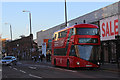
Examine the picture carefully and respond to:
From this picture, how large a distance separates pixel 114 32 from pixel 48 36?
33035 mm

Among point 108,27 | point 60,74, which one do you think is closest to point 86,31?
point 60,74

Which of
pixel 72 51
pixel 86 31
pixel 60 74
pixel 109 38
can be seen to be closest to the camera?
pixel 60 74

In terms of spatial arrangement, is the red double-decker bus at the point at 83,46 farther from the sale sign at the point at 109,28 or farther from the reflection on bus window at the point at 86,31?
the sale sign at the point at 109,28

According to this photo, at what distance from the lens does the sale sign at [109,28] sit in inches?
1325

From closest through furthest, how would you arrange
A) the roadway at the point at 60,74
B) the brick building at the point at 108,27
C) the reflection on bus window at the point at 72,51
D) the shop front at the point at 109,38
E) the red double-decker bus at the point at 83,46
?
the roadway at the point at 60,74
the red double-decker bus at the point at 83,46
the reflection on bus window at the point at 72,51
the brick building at the point at 108,27
the shop front at the point at 109,38

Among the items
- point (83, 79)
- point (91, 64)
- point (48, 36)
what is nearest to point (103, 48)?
point (91, 64)

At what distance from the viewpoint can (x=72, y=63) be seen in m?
27.1

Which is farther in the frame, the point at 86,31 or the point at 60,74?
the point at 86,31

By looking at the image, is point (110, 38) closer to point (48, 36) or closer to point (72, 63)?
point (72, 63)

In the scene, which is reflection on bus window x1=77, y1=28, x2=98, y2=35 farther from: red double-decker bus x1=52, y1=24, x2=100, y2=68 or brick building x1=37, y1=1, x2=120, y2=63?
brick building x1=37, y1=1, x2=120, y2=63

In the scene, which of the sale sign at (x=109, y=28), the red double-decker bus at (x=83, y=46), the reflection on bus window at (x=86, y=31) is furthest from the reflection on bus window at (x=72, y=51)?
the sale sign at (x=109, y=28)

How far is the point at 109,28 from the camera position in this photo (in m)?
35.2

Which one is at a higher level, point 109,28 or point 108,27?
point 108,27

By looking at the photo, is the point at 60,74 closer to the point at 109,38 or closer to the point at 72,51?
the point at 72,51
